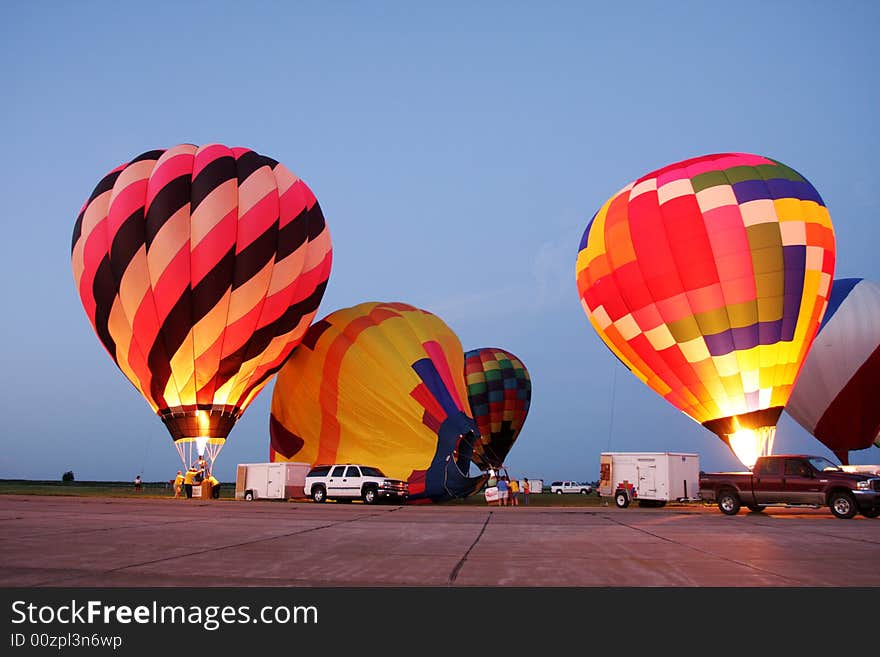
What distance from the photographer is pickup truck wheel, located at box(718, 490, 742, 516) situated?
20906 mm

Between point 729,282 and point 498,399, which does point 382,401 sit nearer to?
point 729,282

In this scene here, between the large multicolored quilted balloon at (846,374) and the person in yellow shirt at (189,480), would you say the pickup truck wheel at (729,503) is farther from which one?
the person in yellow shirt at (189,480)

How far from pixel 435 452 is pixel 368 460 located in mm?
3035

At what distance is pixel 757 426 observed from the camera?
80.1ft

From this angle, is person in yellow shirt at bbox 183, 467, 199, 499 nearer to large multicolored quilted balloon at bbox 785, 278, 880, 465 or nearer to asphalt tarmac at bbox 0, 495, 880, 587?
asphalt tarmac at bbox 0, 495, 880, 587

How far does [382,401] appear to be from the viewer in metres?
29.3

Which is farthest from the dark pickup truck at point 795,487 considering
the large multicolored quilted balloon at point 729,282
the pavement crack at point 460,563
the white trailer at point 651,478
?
the pavement crack at point 460,563

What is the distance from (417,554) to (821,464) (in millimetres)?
15451

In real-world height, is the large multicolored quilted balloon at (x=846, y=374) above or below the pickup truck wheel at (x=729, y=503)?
above

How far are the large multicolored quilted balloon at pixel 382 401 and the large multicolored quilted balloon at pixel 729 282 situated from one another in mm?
8227

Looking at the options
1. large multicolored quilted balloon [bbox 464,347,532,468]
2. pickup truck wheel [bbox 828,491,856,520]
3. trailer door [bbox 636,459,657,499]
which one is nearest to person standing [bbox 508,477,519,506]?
trailer door [bbox 636,459,657,499]

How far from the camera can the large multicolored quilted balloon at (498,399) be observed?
156ft
